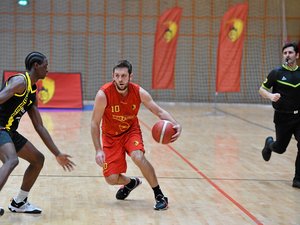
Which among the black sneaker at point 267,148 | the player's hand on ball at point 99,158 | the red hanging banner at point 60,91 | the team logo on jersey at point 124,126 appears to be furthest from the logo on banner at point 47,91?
the player's hand on ball at point 99,158

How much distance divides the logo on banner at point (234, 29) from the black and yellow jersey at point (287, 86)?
8.80 metres

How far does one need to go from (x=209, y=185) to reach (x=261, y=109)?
1137 centimetres

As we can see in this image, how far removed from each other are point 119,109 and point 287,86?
7.77 feet

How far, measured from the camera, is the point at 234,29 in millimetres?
15648

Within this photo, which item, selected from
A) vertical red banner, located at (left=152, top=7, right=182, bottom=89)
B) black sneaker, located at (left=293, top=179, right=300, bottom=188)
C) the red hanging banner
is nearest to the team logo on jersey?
black sneaker, located at (left=293, top=179, right=300, bottom=188)

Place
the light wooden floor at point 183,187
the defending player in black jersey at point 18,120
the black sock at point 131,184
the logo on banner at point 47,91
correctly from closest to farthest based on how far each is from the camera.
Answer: the defending player in black jersey at point 18,120
the light wooden floor at point 183,187
the black sock at point 131,184
the logo on banner at point 47,91

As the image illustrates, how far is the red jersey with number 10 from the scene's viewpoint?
5668 mm

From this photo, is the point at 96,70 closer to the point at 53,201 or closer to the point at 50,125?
the point at 50,125

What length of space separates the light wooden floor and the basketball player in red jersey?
328 millimetres

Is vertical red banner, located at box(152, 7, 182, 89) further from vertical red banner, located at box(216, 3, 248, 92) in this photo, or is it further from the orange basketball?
the orange basketball

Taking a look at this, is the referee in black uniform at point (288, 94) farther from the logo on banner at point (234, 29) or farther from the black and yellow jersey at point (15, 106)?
the logo on banner at point (234, 29)

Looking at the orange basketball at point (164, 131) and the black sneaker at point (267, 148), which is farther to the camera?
the black sneaker at point (267, 148)

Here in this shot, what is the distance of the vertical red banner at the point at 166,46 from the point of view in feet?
53.1

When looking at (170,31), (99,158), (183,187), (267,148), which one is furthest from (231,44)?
(99,158)
